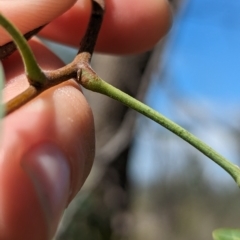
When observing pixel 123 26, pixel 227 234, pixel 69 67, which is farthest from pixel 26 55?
pixel 123 26

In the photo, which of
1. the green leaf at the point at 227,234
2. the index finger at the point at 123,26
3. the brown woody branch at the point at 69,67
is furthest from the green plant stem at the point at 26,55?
the index finger at the point at 123,26

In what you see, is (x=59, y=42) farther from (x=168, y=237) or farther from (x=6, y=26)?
(x=168, y=237)

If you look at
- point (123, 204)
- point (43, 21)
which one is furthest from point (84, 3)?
point (123, 204)

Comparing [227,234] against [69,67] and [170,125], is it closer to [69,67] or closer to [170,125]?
[170,125]

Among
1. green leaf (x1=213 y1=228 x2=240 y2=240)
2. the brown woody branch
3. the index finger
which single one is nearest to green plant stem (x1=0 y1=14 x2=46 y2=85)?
the brown woody branch

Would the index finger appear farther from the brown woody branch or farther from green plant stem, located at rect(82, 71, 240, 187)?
green plant stem, located at rect(82, 71, 240, 187)
